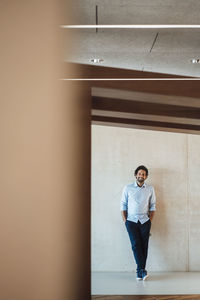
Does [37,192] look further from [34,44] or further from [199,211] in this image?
[199,211]

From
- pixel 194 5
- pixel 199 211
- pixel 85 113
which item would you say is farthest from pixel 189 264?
pixel 194 5

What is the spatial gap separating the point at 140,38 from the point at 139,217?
210 cm

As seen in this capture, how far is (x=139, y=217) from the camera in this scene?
462 centimetres

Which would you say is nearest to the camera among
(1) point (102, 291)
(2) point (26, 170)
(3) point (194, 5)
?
(2) point (26, 170)

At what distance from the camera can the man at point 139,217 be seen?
4.58 meters

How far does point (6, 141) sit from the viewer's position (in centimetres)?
69

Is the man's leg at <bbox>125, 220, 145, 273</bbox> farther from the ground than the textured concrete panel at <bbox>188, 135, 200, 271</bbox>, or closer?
closer

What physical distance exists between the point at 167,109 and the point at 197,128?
0.76 meters

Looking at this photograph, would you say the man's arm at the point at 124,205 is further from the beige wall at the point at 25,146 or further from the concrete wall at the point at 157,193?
the beige wall at the point at 25,146

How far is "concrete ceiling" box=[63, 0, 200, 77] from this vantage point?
8.97 feet

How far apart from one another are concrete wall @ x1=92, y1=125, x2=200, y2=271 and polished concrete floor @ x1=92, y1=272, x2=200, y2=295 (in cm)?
18

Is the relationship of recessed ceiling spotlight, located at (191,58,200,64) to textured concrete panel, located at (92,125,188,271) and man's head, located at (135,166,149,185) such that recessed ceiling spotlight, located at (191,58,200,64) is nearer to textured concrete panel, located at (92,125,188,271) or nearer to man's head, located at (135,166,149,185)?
man's head, located at (135,166,149,185)

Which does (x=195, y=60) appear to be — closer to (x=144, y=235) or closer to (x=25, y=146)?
(x=144, y=235)

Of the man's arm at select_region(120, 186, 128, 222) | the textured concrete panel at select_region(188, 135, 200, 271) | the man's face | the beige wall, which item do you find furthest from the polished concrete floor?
the beige wall
